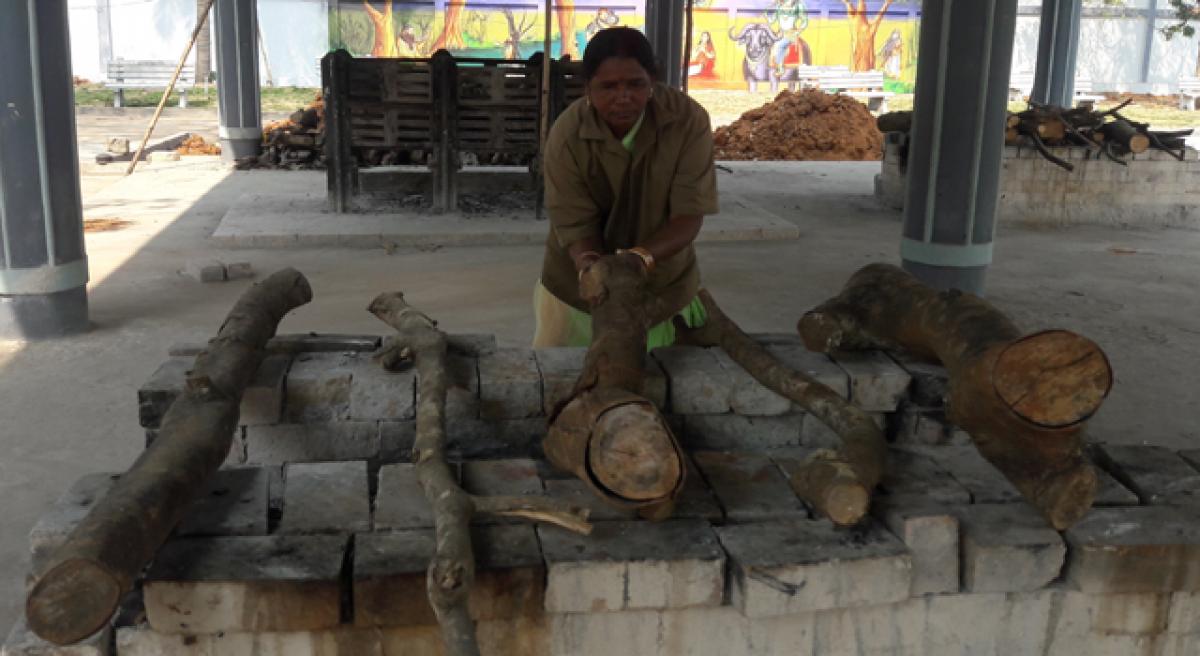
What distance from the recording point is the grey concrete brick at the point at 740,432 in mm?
3104

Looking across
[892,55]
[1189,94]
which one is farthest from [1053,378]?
[1189,94]

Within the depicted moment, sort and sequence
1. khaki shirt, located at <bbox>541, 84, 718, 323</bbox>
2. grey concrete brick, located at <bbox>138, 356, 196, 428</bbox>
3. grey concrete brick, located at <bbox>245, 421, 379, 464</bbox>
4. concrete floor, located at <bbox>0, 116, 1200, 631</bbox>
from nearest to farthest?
1. grey concrete brick, located at <bbox>138, 356, 196, 428</bbox>
2. grey concrete brick, located at <bbox>245, 421, 379, 464</bbox>
3. khaki shirt, located at <bbox>541, 84, 718, 323</bbox>
4. concrete floor, located at <bbox>0, 116, 1200, 631</bbox>

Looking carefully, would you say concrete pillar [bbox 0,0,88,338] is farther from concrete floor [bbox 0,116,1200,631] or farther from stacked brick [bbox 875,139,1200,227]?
stacked brick [bbox 875,139,1200,227]

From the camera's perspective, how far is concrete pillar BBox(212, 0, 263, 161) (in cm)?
1370

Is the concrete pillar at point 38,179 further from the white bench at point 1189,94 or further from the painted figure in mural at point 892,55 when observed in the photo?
the white bench at point 1189,94

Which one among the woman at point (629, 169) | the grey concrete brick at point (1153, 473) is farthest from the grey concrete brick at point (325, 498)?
the grey concrete brick at point (1153, 473)

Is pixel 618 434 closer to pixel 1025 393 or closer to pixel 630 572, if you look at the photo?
pixel 630 572

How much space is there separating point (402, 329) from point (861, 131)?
16.0 m

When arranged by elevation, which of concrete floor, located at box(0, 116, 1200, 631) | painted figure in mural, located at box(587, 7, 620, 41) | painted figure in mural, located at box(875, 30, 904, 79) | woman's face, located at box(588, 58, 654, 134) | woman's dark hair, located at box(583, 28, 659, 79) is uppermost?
painted figure in mural, located at box(587, 7, 620, 41)

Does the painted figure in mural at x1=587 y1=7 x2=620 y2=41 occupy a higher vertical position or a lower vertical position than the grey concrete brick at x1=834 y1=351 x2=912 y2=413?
higher

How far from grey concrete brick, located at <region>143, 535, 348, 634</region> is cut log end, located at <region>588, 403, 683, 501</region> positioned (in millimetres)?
603

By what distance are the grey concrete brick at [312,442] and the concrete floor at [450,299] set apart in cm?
99

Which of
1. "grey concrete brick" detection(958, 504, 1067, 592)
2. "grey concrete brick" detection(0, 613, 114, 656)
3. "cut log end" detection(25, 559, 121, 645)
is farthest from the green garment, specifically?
"cut log end" detection(25, 559, 121, 645)

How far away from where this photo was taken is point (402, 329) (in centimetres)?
329
